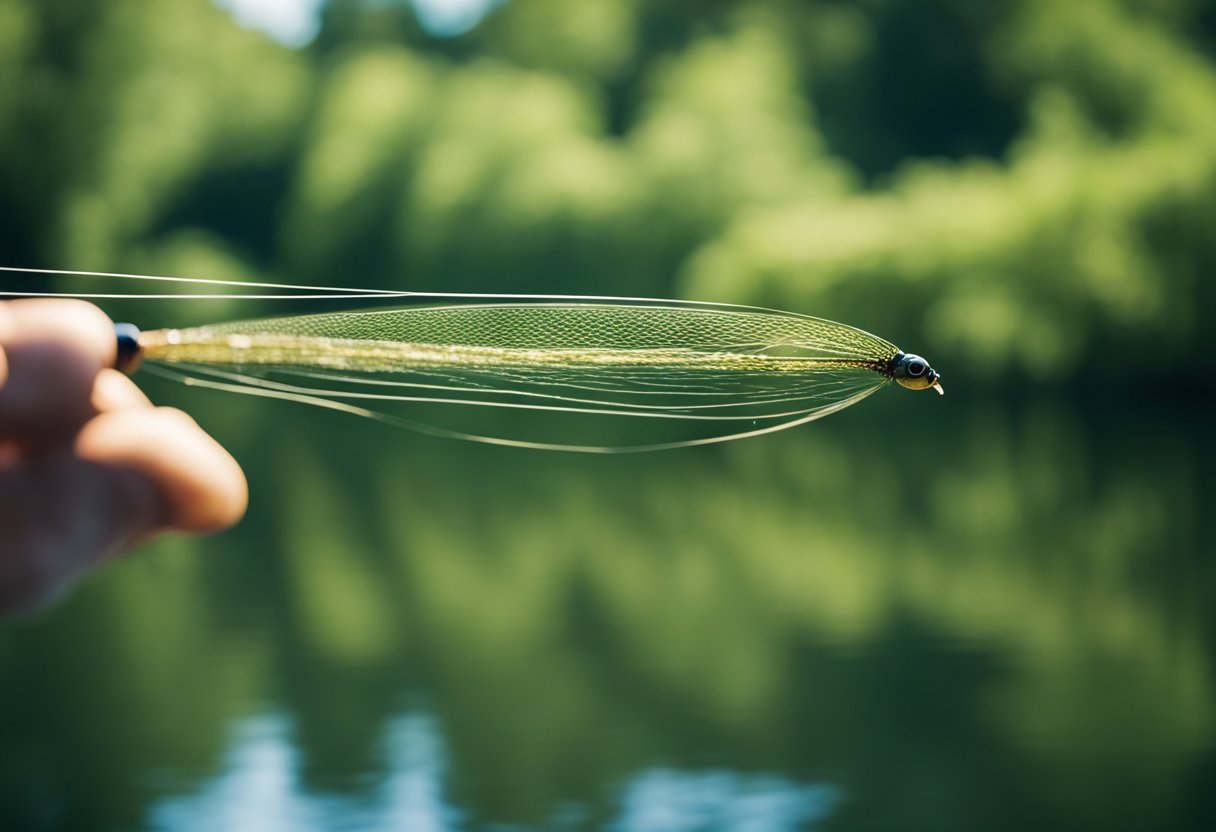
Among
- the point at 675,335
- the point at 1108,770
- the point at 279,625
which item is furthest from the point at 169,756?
the point at 675,335

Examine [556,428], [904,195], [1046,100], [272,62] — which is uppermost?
[272,62]

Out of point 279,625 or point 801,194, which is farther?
point 801,194

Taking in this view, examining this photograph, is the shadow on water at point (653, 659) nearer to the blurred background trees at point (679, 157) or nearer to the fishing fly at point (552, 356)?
the blurred background trees at point (679, 157)

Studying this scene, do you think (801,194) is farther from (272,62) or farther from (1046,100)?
(272,62)

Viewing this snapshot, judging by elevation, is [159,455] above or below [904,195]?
below

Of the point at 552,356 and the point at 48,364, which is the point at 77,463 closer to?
the point at 48,364

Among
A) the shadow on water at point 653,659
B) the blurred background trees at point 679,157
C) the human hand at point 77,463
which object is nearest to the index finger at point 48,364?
the human hand at point 77,463
